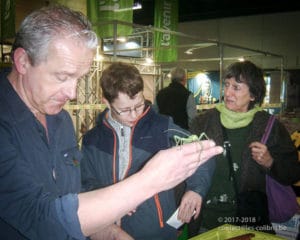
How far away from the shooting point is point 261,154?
7.23ft

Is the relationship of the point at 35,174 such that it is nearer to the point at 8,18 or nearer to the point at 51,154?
the point at 51,154

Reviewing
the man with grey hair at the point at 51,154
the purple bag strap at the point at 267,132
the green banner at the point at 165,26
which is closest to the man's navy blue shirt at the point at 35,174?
the man with grey hair at the point at 51,154

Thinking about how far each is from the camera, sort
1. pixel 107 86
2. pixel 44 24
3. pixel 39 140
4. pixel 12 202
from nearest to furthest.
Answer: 1. pixel 12 202
2. pixel 44 24
3. pixel 39 140
4. pixel 107 86

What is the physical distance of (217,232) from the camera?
189cm

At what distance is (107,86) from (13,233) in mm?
1123

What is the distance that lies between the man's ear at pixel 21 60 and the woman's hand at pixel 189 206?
1.12 meters

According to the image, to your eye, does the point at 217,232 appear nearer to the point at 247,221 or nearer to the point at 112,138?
the point at 247,221

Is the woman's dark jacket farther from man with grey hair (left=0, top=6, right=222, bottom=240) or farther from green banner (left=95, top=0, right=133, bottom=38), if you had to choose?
green banner (left=95, top=0, right=133, bottom=38)

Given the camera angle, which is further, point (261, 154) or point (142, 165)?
point (261, 154)

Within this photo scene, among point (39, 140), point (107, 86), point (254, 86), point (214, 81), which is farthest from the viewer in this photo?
point (214, 81)

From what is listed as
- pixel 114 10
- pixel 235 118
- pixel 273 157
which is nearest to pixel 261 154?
pixel 273 157

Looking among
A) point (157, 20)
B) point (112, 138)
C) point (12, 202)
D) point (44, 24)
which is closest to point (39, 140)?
point (12, 202)

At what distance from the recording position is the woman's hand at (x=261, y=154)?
7.21 feet

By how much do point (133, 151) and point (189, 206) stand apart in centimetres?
45
